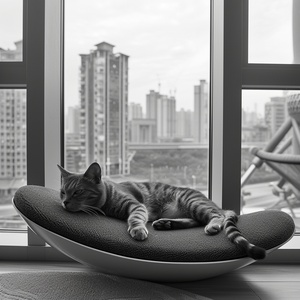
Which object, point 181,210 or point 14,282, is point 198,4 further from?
point 14,282

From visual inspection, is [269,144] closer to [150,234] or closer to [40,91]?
[150,234]

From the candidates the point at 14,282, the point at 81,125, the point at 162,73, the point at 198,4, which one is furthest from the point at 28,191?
the point at 198,4

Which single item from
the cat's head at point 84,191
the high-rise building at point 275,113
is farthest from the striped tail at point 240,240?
the high-rise building at point 275,113

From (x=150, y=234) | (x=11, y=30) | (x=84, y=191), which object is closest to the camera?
(x=150, y=234)

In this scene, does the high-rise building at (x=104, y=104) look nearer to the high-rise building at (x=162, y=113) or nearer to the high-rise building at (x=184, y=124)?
the high-rise building at (x=162, y=113)

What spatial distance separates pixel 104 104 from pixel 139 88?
0.80 ft

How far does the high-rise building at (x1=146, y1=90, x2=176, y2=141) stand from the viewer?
2.64 meters

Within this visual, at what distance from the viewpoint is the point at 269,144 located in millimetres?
2674

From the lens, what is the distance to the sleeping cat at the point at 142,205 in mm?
1870

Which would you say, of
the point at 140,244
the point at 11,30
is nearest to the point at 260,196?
the point at 140,244

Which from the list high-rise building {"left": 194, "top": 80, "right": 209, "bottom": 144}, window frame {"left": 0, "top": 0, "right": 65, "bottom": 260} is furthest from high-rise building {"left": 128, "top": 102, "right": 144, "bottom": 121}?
window frame {"left": 0, "top": 0, "right": 65, "bottom": 260}

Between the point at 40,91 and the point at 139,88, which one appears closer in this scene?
the point at 40,91

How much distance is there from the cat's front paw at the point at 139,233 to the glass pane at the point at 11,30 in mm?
1348

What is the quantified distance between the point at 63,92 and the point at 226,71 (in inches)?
39.1
